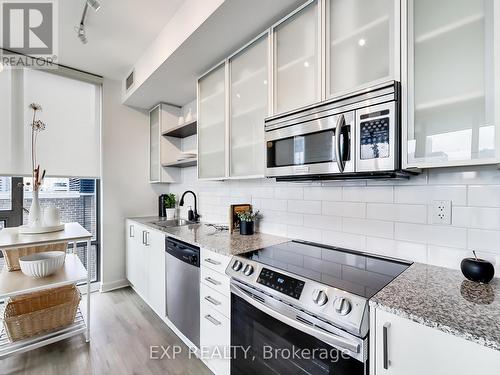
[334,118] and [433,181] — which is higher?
[334,118]

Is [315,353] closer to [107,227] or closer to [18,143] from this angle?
[107,227]

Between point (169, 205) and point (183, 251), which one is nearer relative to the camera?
point (183, 251)

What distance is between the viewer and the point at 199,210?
2.93m

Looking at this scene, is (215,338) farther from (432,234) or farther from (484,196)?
(484,196)

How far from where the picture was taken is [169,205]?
10.5ft

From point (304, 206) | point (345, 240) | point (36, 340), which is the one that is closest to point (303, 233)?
point (304, 206)

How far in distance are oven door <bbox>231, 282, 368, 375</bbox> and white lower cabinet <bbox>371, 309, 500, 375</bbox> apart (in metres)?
0.07

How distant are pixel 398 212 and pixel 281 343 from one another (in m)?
Result: 0.92

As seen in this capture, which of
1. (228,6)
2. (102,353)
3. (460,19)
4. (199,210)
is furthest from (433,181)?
(102,353)

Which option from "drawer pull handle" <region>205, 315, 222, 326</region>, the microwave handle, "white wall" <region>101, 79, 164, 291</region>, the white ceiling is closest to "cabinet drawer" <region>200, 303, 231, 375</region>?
"drawer pull handle" <region>205, 315, 222, 326</region>

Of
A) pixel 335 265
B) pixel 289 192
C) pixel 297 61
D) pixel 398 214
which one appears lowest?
pixel 335 265

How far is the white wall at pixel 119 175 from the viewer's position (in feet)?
10.1

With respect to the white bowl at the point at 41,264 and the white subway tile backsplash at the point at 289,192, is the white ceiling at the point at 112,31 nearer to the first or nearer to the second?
the white subway tile backsplash at the point at 289,192

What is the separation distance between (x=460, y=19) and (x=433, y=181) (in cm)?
Answer: 69
